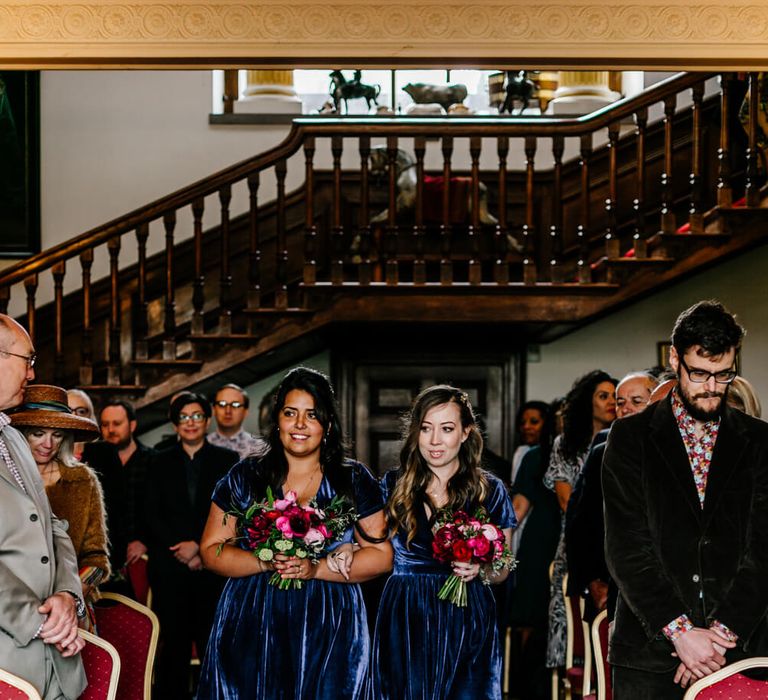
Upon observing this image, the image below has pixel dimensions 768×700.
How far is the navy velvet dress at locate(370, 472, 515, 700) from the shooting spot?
4.07m

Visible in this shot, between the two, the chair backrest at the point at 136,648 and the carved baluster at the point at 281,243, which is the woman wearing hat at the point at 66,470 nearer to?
the chair backrest at the point at 136,648

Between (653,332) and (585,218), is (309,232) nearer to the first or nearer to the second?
(585,218)

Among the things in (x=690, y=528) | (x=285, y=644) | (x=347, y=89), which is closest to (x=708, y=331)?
(x=690, y=528)

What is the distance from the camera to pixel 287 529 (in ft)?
12.8

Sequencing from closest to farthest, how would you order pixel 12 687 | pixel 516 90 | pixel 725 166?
pixel 12 687 → pixel 725 166 → pixel 516 90

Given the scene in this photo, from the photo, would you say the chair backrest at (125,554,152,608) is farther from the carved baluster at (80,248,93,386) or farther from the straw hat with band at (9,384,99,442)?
the straw hat with band at (9,384,99,442)

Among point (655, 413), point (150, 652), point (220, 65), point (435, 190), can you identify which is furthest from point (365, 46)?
point (435, 190)

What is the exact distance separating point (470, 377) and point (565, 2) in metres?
4.90

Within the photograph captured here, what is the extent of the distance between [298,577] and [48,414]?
3.58 feet

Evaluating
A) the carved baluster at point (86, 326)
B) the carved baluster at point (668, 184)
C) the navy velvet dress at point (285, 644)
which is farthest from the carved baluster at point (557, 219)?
the navy velvet dress at point (285, 644)

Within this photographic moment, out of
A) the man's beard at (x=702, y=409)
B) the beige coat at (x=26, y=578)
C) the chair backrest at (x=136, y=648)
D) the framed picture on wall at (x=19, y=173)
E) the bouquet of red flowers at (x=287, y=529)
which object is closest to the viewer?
the beige coat at (x=26, y=578)

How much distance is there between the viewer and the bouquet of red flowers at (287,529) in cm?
390

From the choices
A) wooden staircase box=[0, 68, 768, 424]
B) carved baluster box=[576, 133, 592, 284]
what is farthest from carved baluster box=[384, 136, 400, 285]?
carved baluster box=[576, 133, 592, 284]

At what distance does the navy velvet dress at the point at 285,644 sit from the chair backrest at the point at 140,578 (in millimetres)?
2389
